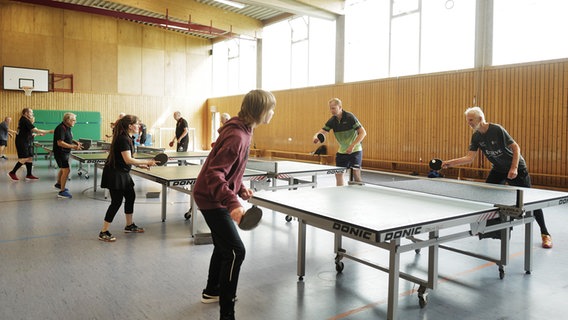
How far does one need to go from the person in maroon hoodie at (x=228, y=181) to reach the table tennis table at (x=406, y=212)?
0.55 m

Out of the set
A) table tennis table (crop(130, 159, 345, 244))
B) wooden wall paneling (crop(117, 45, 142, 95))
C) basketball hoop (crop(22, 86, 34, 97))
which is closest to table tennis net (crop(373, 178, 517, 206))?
table tennis table (crop(130, 159, 345, 244))

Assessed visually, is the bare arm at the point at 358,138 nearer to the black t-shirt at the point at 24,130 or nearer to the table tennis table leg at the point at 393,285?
the table tennis table leg at the point at 393,285

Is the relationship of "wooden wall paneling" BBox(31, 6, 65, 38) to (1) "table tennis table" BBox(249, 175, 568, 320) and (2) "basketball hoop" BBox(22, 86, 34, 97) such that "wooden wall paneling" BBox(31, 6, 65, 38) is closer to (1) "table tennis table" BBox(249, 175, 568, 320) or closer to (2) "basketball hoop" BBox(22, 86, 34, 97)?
(2) "basketball hoop" BBox(22, 86, 34, 97)

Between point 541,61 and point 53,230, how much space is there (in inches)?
404

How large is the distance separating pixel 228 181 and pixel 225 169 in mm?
112

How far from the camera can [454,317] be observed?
2904mm

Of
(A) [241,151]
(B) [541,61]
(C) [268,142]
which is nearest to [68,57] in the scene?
(C) [268,142]

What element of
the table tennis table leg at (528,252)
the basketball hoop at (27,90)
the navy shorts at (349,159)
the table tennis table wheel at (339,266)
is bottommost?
the table tennis table wheel at (339,266)

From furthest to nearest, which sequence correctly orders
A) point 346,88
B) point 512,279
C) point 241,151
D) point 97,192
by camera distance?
1. point 346,88
2. point 97,192
3. point 512,279
4. point 241,151

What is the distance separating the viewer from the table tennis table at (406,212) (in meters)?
2.53

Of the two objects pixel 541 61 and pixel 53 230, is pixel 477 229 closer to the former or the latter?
pixel 53 230

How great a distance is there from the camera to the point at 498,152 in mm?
4406

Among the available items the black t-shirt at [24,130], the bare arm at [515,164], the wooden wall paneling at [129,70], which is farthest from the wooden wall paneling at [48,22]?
the bare arm at [515,164]

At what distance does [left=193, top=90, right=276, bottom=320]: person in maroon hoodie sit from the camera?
7.86 feet
